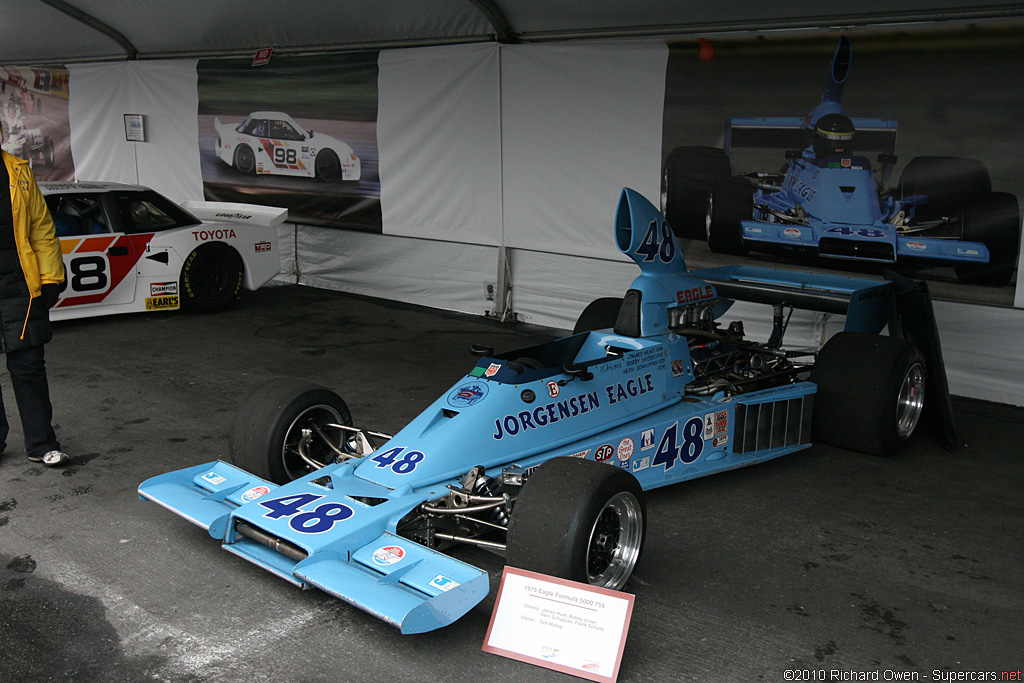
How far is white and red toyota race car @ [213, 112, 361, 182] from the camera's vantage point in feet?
34.6

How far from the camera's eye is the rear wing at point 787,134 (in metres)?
6.90

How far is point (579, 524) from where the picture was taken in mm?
3299

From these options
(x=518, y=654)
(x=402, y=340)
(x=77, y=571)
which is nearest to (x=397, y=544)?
(x=518, y=654)

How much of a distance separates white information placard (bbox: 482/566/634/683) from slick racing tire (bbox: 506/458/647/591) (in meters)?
0.14

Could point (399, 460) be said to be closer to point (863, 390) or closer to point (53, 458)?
point (53, 458)

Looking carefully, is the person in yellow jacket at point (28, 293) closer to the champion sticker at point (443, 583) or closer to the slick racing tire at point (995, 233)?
the champion sticker at point (443, 583)

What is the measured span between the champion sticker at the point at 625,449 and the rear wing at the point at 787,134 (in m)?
3.90

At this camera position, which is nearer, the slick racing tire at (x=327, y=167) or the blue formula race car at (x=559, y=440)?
the blue formula race car at (x=559, y=440)

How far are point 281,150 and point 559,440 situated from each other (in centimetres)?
805

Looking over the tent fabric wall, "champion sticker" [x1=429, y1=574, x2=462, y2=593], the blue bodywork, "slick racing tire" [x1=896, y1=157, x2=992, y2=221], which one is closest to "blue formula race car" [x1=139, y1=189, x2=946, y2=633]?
"champion sticker" [x1=429, y1=574, x2=462, y2=593]

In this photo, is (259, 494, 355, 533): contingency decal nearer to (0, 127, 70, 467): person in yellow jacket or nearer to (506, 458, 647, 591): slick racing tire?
(506, 458, 647, 591): slick racing tire

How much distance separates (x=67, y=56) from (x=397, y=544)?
497 inches

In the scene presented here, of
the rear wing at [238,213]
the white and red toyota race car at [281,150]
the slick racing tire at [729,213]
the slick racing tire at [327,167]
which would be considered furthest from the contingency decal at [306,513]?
the slick racing tire at [327,167]

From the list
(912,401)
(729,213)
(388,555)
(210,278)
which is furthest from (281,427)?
(210,278)
